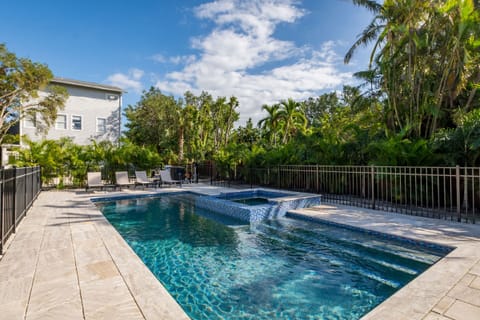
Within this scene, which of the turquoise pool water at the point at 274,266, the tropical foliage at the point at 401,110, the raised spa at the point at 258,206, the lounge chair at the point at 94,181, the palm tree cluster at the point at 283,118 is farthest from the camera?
the palm tree cluster at the point at 283,118

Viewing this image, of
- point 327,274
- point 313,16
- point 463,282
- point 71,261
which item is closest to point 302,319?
point 327,274

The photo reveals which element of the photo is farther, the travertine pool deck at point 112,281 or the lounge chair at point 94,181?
the lounge chair at point 94,181

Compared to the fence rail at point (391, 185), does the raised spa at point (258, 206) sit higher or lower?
lower

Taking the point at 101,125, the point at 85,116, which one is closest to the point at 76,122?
the point at 85,116

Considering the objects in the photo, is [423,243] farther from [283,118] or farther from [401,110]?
[283,118]

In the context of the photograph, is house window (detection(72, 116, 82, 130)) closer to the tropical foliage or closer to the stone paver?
the tropical foliage

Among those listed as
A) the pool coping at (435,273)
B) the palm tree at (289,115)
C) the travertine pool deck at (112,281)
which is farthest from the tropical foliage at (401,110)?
the palm tree at (289,115)

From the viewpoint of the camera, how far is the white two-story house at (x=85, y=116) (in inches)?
862

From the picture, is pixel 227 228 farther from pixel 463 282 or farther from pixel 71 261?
pixel 463 282

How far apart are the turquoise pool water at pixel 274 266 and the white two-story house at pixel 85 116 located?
1940 centimetres

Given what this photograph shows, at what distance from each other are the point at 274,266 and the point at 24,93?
23.7 meters

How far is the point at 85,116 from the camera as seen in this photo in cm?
2352

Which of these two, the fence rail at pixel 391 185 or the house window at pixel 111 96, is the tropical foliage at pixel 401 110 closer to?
the fence rail at pixel 391 185

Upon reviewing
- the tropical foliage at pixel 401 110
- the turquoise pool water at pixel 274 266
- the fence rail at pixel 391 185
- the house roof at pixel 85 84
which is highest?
the house roof at pixel 85 84
